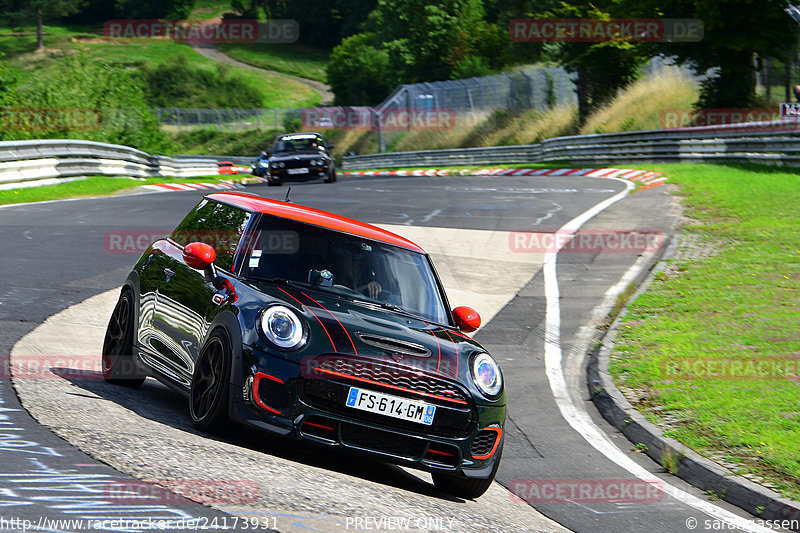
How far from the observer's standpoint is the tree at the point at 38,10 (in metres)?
115

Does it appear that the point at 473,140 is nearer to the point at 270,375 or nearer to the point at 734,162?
the point at 734,162

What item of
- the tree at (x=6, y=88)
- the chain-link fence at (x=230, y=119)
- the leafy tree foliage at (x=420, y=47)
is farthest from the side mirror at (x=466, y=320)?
the chain-link fence at (x=230, y=119)

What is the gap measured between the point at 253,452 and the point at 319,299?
3.52 feet

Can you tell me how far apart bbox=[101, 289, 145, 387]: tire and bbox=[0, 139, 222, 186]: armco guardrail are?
15.0 m

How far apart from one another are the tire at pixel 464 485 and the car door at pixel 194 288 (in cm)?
179

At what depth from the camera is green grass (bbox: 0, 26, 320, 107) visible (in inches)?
4316

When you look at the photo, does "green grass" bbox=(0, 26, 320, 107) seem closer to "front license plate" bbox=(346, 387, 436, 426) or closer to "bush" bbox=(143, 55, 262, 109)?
"bush" bbox=(143, 55, 262, 109)

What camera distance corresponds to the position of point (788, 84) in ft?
106

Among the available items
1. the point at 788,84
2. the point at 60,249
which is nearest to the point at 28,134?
the point at 60,249

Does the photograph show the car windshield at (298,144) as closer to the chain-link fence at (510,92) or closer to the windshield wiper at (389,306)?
the chain-link fence at (510,92)

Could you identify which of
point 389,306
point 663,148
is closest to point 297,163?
point 663,148

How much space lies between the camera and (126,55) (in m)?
116

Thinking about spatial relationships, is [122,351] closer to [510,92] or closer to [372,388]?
[372,388]

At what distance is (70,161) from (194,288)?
2055 centimetres
